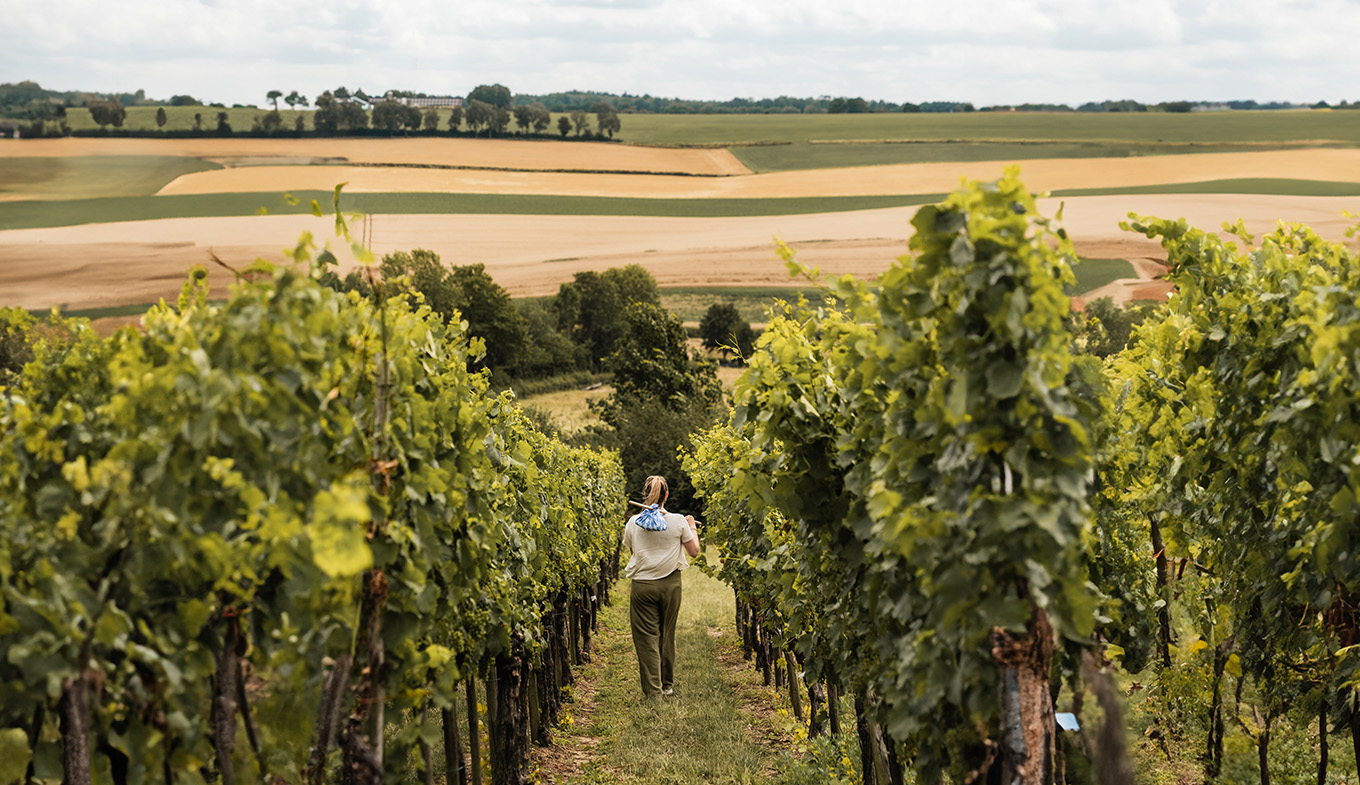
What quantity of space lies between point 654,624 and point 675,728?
1259 millimetres

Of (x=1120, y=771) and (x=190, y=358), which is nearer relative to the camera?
(x=190, y=358)

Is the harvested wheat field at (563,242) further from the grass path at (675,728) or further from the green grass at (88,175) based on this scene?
the grass path at (675,728)

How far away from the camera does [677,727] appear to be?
27.5 feet

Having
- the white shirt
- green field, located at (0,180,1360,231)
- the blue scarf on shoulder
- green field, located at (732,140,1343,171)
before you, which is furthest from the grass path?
green field, located at (732,140,1343,171)

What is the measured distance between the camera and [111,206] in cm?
5900

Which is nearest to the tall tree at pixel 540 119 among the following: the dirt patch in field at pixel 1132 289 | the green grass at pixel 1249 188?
the green grass at pixel 1249 188

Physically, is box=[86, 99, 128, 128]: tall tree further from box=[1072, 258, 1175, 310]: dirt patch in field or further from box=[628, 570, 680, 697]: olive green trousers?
box=[628, 570, 680, 697]: olive green trousers

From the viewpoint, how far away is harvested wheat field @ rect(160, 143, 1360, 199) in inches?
2422

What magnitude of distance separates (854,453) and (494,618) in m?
2.36

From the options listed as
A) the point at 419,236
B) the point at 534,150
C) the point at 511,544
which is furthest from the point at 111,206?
the point at 511,544

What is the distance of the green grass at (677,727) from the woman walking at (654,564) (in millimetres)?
590

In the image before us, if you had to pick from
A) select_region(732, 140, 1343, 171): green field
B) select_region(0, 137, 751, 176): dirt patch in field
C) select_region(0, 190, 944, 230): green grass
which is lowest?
select_region(0, 190, 944, 230): green grass

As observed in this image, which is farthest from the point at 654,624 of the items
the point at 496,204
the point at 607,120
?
the point at 607,120

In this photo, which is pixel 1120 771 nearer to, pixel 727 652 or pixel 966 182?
pixel 966 182
